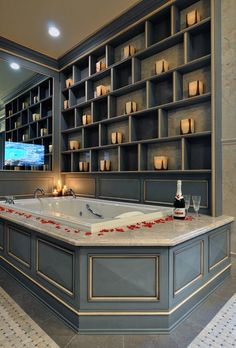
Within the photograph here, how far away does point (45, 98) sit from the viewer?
13.8ft

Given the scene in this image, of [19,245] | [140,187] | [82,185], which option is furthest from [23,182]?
[140,187]

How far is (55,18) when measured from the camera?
317cm

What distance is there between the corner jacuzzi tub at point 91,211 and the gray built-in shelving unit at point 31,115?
39.6 inches

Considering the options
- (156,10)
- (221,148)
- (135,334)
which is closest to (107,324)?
(135,334)

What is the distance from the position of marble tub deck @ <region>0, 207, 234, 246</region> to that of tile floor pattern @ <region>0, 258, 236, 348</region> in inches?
22.8

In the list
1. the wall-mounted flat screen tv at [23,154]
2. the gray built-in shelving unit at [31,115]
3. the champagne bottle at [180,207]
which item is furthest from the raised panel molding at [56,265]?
the gray built-in shelving unit at [31,115]

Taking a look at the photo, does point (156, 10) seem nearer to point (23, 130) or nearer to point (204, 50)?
point (204, 50)

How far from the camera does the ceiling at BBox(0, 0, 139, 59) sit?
2922 mm

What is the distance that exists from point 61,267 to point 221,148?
199cm

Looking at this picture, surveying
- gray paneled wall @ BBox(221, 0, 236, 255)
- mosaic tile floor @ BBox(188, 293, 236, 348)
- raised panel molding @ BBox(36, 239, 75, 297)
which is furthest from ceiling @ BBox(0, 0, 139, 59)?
mosaic tile floor @ BBox(188, 293, 236, 348)

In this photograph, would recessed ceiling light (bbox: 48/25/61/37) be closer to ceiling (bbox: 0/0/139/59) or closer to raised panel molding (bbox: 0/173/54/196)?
ceiling (bbox: 0/0/139/59)

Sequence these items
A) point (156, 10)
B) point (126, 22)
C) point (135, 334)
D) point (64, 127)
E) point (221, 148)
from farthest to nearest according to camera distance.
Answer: point (64, 127) < point (126, 22) < point (156, 10) < point (221, 148) < point (135, 334)

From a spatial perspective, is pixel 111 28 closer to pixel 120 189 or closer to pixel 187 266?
pixel 120 189

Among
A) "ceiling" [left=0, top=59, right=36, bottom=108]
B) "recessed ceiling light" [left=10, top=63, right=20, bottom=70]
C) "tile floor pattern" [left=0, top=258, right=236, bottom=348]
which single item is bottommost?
"tile floor pattern" [left=0, top=258, right=236, bottom=348]
